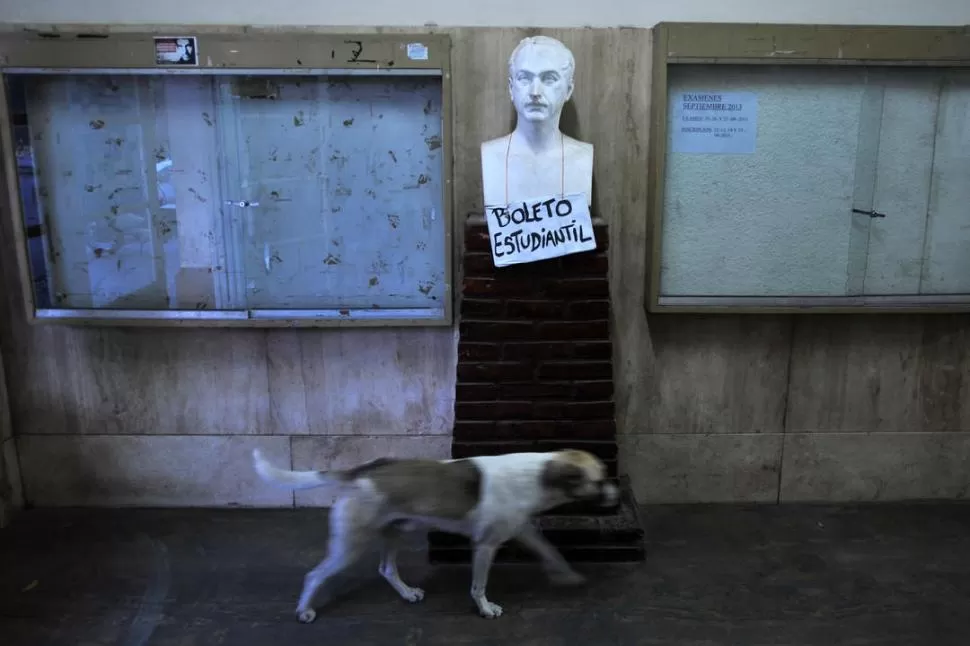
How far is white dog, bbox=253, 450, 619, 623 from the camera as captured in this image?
2426 mm

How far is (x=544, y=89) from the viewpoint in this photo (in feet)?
9.29

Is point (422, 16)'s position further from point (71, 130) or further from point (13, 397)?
point (13, 397)

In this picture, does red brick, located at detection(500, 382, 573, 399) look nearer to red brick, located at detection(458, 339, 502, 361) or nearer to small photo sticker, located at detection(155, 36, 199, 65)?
red brick, located at detection(458, 339, 502, 361)

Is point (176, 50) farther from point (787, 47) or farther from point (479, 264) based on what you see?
point (787, 47)

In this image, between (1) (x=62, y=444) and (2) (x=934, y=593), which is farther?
(1) (x=62, y=444)

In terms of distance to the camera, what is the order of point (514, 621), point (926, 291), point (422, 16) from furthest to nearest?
point (926, 291) < point (422, 16) < point (514, 621)

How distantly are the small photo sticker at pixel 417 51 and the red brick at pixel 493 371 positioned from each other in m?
1.31

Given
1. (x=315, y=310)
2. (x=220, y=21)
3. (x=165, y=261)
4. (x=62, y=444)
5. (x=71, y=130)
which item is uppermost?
(x=220, y=21)

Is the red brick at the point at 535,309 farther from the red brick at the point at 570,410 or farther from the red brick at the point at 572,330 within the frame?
the red brick at the point at 570,410

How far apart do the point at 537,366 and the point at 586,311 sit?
31cm

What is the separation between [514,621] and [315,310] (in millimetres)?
1622

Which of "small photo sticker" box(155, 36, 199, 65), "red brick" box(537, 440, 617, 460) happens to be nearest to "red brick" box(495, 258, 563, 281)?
"red brick" box(537, 440, 617, 460)

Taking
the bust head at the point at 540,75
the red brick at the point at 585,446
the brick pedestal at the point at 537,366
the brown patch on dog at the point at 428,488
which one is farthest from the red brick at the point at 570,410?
the bust head at the point at 540,75

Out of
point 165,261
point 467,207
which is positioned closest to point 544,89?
point 467,207
